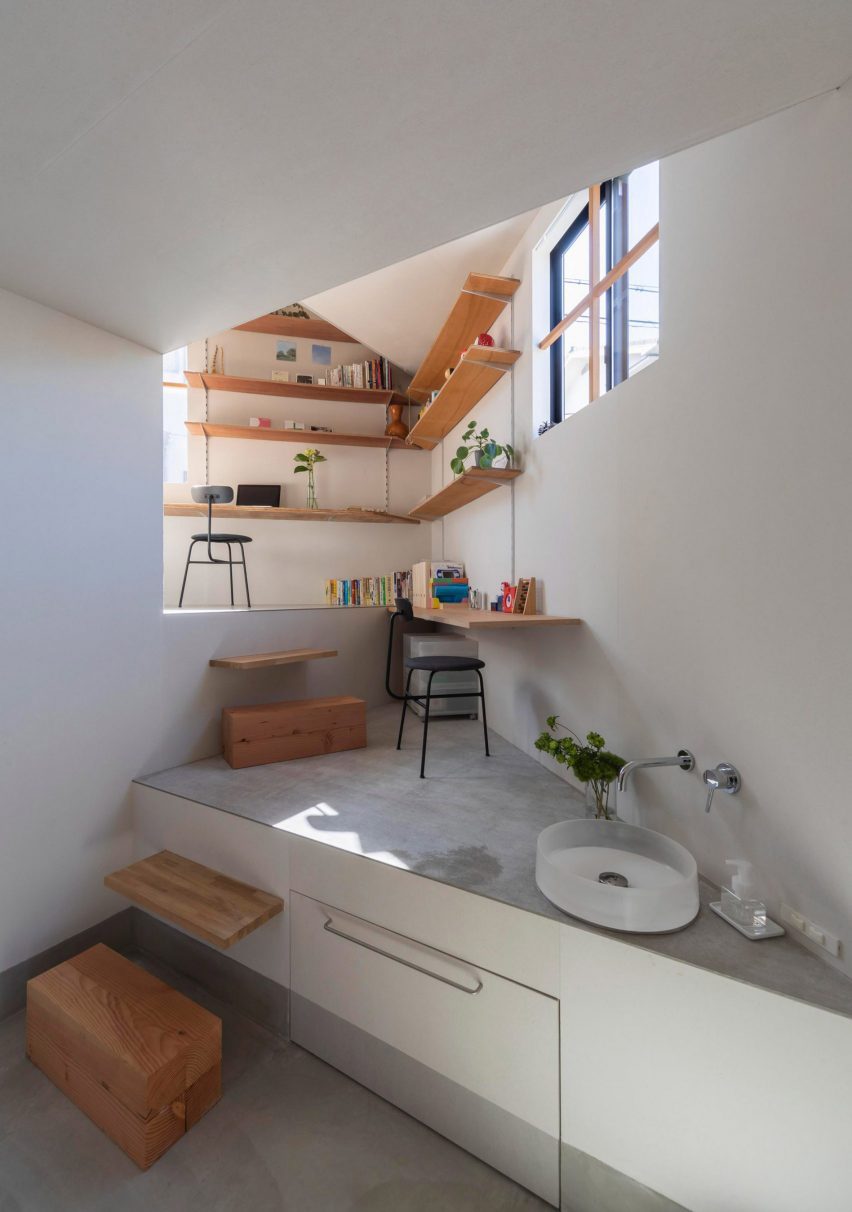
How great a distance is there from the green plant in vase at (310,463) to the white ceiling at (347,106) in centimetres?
268

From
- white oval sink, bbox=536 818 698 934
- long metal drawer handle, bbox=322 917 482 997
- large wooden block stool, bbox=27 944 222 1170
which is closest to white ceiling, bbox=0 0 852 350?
white oval sink, bbox=536 818 698 934

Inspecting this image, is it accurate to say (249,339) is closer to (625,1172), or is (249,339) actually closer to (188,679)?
(188,679)

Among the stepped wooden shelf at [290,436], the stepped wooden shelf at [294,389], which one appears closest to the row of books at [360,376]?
the stepped wooden shelf at [294,389]

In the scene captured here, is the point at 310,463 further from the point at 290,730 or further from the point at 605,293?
the point at 605,293

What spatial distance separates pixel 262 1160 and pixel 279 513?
3.54 metres

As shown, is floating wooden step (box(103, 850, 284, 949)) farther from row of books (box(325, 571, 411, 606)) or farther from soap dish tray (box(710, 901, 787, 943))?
row of books (box(325, 571, 411, 606))

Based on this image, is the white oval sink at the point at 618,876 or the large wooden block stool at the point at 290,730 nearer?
the white oval sink at the point at 618,876

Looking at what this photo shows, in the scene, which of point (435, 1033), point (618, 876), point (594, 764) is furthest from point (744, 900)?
point (435, 1033)

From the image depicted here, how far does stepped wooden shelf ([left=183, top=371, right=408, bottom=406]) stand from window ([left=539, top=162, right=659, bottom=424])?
7.17 ft

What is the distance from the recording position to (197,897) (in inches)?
66.0

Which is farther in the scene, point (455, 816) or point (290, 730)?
point (290, 730)

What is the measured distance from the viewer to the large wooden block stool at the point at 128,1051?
130 cm

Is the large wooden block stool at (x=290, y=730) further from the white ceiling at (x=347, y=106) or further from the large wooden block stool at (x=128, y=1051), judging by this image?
the white ceiling at (x=347, y=106)

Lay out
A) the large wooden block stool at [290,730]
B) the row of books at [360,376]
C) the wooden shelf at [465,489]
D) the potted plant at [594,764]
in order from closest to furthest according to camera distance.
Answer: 1. the potted plant at [594,764]
2. the large wooden block stool at [290,730]
3. the wooden shelf at [465,489]
4. the row of books at [360,376]
